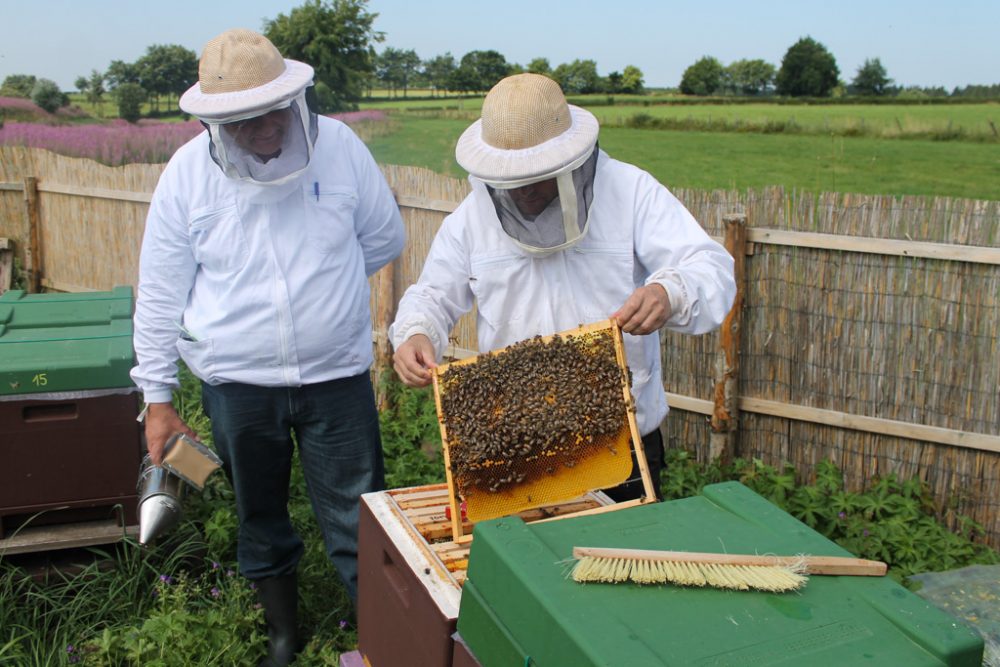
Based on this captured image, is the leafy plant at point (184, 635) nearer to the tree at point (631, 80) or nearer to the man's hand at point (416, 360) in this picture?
the man's hand at point (416, 360)

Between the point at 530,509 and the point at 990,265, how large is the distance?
331 cm

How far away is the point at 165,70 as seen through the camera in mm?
21500

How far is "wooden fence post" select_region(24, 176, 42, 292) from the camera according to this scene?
11.2 meters

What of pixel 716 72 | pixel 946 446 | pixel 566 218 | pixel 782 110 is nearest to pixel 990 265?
pixel 946 446

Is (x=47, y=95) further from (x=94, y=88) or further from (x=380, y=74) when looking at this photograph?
(x=380, y=74)

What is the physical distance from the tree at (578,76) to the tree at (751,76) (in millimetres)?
7714

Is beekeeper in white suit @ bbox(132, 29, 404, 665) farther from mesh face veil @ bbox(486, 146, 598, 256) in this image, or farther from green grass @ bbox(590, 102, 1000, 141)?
green grass @ bbox(590, 102, 1000, 141)

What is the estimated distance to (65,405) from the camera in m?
3.65

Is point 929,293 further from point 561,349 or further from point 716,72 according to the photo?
point 716,72

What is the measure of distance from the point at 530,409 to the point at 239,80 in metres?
1.65

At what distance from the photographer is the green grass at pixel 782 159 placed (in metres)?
19.5

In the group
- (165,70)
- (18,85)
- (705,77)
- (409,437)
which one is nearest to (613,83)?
(705,77)

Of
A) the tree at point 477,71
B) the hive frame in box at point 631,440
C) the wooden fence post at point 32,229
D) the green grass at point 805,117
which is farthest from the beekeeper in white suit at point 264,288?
the tree at point 477,71

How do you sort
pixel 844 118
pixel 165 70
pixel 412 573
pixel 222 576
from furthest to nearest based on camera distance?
pixel 844 118, pixel 165 70, pixel 222 576, pixel 412 573
